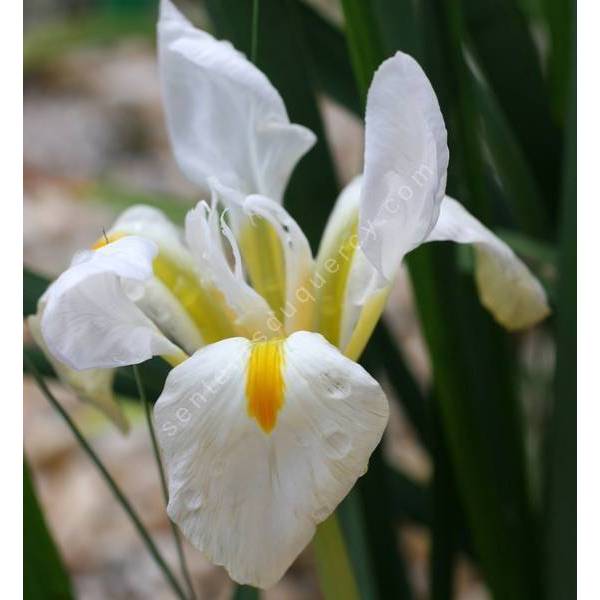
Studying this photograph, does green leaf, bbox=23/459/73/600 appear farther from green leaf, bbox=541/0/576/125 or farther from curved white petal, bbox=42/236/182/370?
green leaf, bbox=541/0/576/125

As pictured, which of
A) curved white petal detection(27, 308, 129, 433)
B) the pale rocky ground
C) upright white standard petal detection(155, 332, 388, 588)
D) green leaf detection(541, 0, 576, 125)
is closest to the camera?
upright white standard petal detection(155, 332, 388, 588)

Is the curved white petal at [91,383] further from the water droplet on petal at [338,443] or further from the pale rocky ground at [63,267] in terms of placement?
the pale rocky ground at [63,267]

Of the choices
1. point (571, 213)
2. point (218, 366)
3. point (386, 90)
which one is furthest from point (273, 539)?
point (571, 213)

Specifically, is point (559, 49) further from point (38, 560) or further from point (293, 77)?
point (38, 560)

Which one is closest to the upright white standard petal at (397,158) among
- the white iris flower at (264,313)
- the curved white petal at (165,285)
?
the white iris flower at (264,313)

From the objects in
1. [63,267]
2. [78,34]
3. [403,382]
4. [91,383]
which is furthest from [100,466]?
[78,34]

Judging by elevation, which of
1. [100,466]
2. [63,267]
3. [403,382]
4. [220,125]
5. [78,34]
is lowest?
[63,267]

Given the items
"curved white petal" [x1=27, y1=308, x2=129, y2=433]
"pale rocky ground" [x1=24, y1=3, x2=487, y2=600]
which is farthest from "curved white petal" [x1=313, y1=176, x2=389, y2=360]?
"pale rocky ground" [x1=24, y1=3, x2=487, y2=600]
